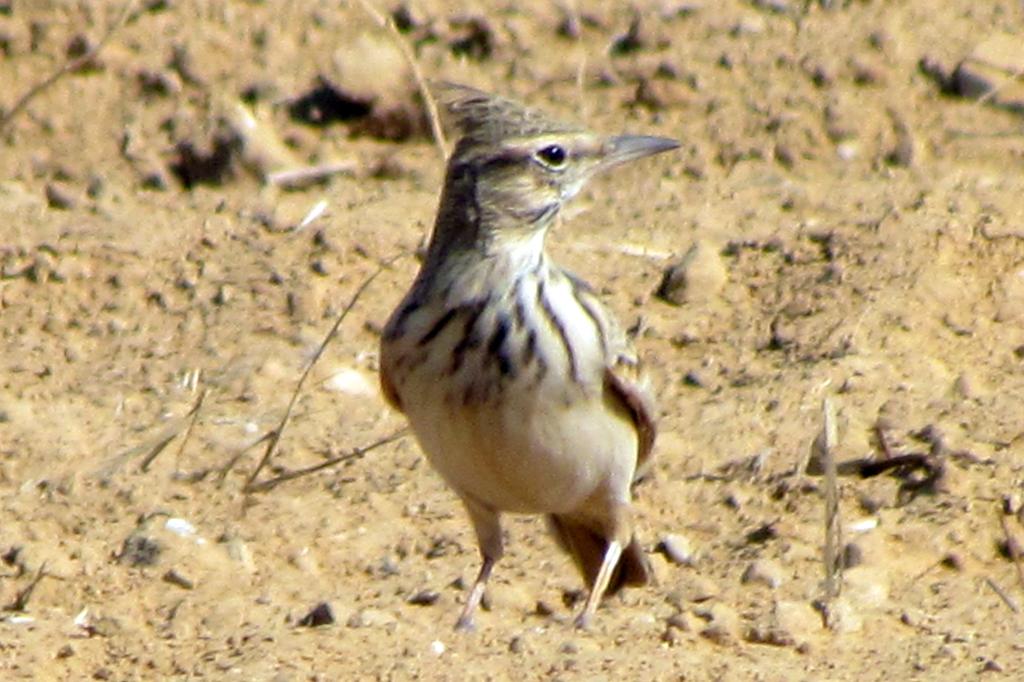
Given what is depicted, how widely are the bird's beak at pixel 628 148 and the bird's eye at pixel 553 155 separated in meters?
0.16

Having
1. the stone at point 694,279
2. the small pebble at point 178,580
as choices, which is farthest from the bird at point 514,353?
the stone at point 694,279

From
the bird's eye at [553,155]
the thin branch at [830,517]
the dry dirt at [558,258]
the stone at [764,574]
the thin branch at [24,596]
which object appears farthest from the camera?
the thin branch at [24,596]

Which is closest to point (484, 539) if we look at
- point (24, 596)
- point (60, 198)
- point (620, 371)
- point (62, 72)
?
point (620, 371)

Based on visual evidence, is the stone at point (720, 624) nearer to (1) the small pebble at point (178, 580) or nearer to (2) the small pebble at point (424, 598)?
(2) the small pebble at point (424, 598)

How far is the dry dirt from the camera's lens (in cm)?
693

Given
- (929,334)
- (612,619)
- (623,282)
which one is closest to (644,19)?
(623,282)

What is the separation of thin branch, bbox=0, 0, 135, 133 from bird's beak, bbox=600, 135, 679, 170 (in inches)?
141

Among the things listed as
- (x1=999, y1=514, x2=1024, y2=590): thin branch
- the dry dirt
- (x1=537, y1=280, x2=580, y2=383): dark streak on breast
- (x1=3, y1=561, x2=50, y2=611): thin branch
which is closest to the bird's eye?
(x1=537, y1=280, x2=580, y2=383): dark streak on breast

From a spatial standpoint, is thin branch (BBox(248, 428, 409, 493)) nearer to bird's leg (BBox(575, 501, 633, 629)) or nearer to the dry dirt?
the dry dirt

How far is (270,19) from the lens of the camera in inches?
461

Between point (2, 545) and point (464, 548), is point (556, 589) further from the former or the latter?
point (2, 545)

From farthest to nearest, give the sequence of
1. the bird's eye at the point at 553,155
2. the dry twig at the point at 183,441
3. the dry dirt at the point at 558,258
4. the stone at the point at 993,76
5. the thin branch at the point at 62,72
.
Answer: the stone at the point at 993,76, the thin branch at the point at 62,72, the dry twig at the point at 183,441, the bird's eye at the point at 553,155, the dry dirt at the point at 558,258

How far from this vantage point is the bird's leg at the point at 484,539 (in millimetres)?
7184

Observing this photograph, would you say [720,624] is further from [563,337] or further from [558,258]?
[558,258]
